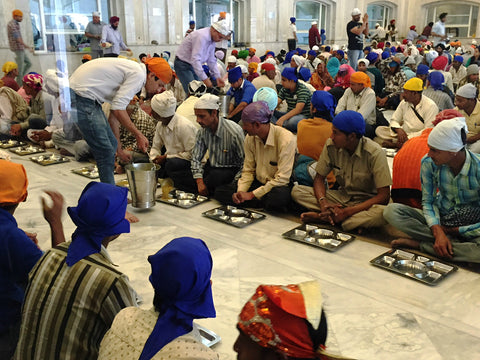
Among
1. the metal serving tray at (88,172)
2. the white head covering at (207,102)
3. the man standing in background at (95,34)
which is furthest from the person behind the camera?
the man standing in background at (95,34)

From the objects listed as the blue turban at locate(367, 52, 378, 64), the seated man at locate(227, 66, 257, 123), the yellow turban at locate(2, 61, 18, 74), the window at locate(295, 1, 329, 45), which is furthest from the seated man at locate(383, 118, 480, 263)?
the window at locate(295, 1, 329, 45)

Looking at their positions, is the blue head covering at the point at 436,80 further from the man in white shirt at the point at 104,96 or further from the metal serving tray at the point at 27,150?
the metal serving tray at the point at 27,150

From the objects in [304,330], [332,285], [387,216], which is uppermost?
[304,330]

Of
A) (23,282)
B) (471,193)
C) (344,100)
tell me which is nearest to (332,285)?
(471,193)

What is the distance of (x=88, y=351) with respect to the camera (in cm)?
162

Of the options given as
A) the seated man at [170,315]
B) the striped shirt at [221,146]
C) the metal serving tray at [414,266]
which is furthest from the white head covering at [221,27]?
the seated man at [170,315]

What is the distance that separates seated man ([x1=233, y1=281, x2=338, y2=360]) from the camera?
1.11 metres

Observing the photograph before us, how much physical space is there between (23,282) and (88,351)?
501 millimetres

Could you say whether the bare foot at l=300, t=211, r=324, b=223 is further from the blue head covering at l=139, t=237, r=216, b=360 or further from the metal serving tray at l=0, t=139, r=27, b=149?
the metal serving tray at l=0, t=139, r=27, b=149

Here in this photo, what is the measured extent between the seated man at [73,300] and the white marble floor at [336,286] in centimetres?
74

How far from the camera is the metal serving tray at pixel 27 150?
5.89m

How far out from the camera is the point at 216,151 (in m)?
Answer: 4.22

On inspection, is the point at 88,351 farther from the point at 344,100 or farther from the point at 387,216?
the point at 344,100

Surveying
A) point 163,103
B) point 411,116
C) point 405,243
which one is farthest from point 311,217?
point 411,116
